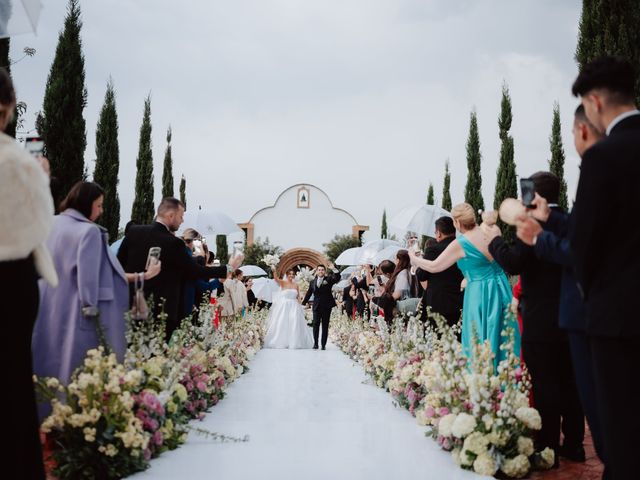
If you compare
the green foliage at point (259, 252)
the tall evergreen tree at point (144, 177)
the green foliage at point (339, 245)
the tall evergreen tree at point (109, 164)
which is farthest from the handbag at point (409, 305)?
the green foliage at point (339, 245)

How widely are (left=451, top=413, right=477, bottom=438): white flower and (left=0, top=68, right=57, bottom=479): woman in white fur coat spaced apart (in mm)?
2500

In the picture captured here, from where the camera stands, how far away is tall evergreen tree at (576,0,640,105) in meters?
11.1

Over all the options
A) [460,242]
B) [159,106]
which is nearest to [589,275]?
[460,242]

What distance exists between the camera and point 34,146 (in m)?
3.07

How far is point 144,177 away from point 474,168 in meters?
13.5

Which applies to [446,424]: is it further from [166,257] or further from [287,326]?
[287,326]

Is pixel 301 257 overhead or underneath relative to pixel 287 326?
overhead

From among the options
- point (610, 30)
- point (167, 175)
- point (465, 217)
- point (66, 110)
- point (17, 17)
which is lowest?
point (465, 217)

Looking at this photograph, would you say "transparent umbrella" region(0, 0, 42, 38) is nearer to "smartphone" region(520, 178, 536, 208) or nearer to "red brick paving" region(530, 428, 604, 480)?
"smartphone" region(520, 178, 536, 208)

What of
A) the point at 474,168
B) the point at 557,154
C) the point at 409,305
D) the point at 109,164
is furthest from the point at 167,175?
the point at 409,305

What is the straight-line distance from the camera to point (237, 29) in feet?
30.7

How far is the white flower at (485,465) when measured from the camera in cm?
391

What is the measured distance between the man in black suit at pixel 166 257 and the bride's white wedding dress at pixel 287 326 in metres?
9.89

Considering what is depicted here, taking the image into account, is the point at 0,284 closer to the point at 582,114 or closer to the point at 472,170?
the point at 582,114
